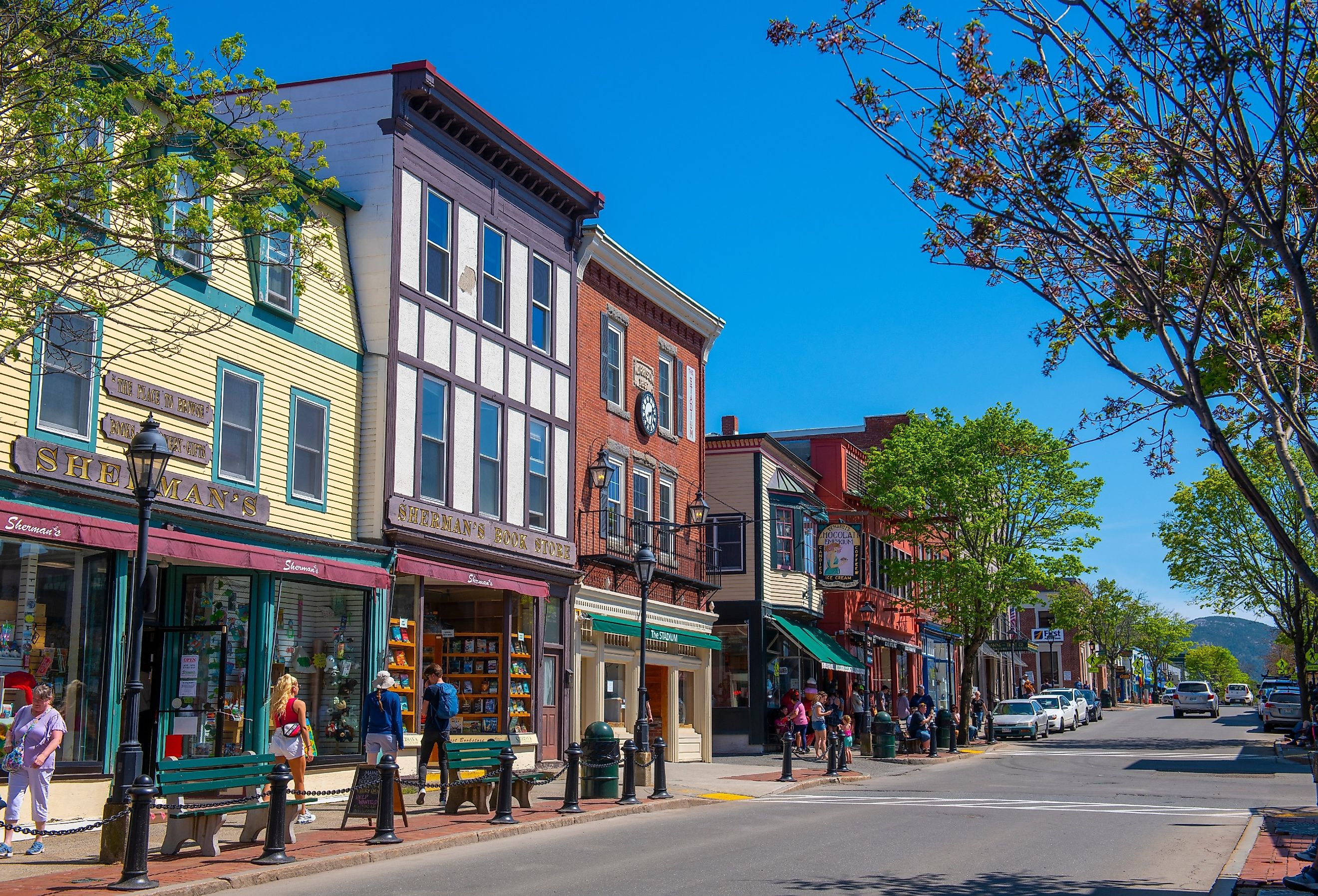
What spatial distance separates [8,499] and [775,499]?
25.3m

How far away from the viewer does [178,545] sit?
15844 millimetres

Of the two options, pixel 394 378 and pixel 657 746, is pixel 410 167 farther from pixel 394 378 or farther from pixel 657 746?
pixel 657 746

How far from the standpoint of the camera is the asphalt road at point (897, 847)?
11289 millimetres

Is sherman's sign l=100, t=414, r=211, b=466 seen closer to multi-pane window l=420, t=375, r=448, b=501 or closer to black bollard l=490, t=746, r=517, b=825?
multi-pane window l=420, t=375, r=448, b=501

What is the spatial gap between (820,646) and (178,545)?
80.6 ft

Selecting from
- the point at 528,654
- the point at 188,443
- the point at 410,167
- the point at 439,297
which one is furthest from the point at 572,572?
the point at 188,443

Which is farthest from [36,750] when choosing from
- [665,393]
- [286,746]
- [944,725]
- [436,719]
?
[944,725]

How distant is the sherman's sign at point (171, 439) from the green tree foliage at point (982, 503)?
88.4 feet

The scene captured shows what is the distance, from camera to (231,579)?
17.7 meters

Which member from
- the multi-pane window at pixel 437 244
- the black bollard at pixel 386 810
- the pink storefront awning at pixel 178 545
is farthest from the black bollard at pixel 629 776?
the multi-pane window at pixel 437 244

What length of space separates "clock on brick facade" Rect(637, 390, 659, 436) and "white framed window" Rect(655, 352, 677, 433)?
0.54m

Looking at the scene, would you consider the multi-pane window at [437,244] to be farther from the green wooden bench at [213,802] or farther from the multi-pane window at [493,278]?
the green wooden bench at [213,802]

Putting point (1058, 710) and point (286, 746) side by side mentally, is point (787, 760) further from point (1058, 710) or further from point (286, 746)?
point (1058, 710)

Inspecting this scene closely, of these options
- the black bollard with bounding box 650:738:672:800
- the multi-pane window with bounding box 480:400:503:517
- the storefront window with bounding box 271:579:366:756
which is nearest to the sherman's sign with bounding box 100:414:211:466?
the storefront window with bounding box 271:579:366:756
